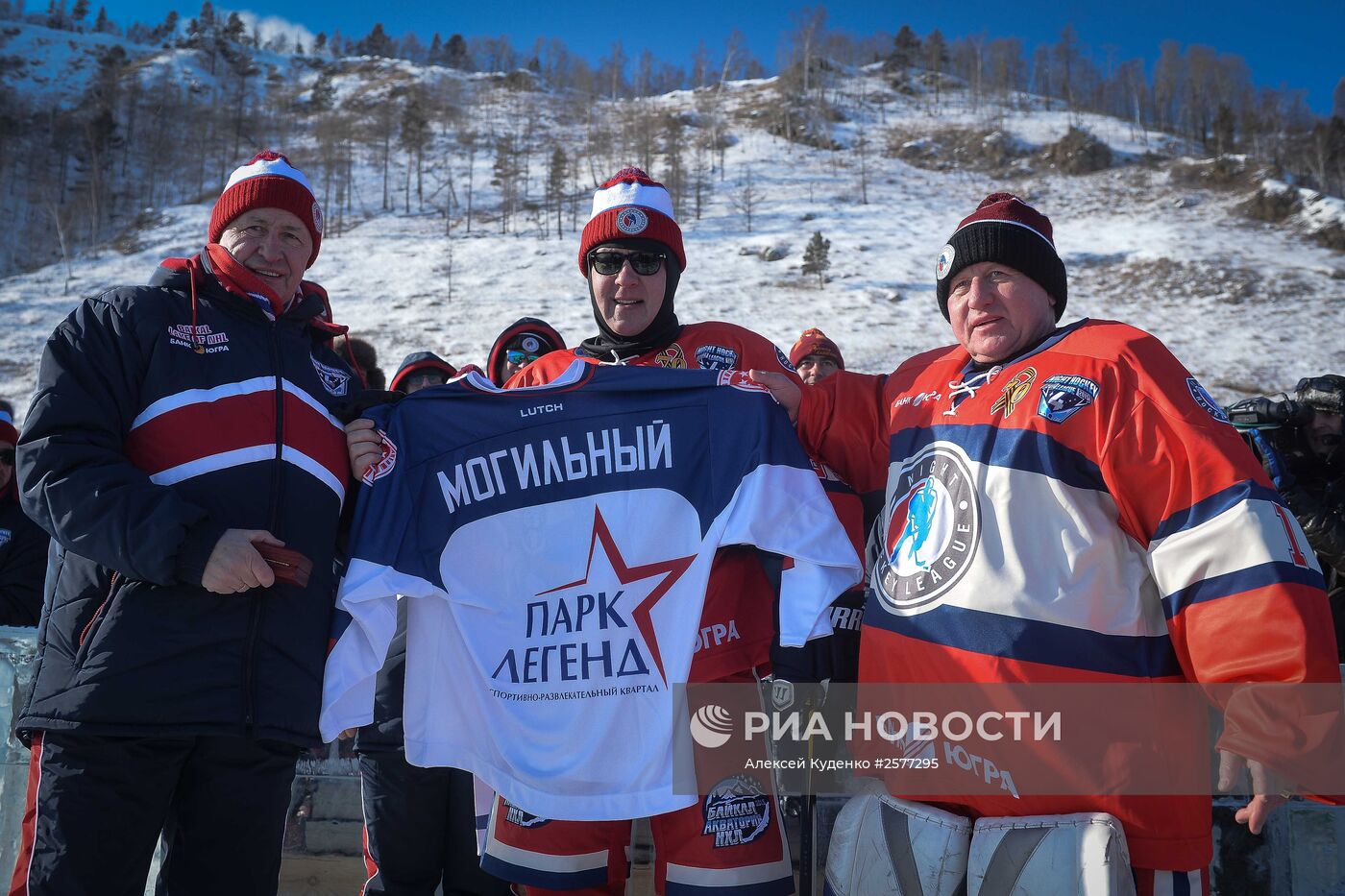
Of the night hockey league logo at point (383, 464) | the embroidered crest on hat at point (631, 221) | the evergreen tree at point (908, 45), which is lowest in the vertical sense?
the night hockey league logo at point (383, 464)

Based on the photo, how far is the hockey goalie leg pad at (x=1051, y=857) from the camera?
2023mm

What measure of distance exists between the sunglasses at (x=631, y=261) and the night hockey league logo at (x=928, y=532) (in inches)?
52.3

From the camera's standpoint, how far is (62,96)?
69.9 meters

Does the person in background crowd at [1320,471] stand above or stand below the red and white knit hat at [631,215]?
below

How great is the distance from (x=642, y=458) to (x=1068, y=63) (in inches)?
3384

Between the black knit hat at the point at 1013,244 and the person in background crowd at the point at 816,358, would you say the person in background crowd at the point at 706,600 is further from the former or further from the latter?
the person in background crowd at the point at 816,358

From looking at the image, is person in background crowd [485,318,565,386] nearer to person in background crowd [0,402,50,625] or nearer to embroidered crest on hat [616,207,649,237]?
embroidered crest on hat [616,207,649,237]

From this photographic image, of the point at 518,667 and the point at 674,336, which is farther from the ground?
the point at 674,336

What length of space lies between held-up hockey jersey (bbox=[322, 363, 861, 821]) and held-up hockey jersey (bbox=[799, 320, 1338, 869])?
37 cm

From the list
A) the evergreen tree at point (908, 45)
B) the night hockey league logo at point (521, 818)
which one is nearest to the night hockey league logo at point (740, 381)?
the night hockey league logo at point (521, 818)

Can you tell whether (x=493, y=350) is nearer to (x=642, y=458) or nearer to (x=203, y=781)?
(x=642, y=458)

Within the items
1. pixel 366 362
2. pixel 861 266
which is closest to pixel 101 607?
pixel 366 362

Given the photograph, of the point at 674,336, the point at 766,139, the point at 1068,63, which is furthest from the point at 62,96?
the point at 674,336

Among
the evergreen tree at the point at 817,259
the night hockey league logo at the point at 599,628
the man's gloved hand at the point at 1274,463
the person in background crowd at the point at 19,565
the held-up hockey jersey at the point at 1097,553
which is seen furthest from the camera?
the evergreen tree at the point at 817,259
